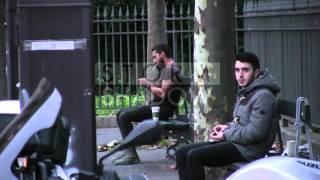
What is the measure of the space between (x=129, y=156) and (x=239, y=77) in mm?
3078

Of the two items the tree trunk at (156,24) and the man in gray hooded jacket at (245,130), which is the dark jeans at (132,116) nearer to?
the man in gray hooded jacket at (245,130)

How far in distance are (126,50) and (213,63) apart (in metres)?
7.18

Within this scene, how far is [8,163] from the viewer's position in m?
2.82

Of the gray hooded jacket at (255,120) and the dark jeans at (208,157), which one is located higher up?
the gray hooded jacket at (255,120)

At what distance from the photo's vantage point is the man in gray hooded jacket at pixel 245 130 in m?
5.68

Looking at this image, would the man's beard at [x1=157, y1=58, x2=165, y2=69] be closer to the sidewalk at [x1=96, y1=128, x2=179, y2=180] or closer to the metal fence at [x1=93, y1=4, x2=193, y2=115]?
the sidewalk at [x1=96, y1=128, x2=179, y2=180]

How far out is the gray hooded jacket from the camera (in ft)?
18.6

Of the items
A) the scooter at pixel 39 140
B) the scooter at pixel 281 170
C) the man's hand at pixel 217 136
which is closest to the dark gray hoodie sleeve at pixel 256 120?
the man's hand at pixel 217 136

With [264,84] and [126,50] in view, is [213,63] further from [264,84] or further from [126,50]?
[126,50]

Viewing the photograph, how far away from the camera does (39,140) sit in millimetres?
2949

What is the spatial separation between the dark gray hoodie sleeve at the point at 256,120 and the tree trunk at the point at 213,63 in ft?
2.94

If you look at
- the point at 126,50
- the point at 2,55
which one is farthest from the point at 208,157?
the point at 2,55

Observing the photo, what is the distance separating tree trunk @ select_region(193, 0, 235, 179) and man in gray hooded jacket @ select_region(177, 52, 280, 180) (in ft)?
2.08

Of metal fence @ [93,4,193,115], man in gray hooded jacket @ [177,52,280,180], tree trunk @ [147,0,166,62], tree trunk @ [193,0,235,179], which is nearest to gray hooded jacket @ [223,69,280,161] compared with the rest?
man in gray hooded jacket @ [177,52,280,180]
